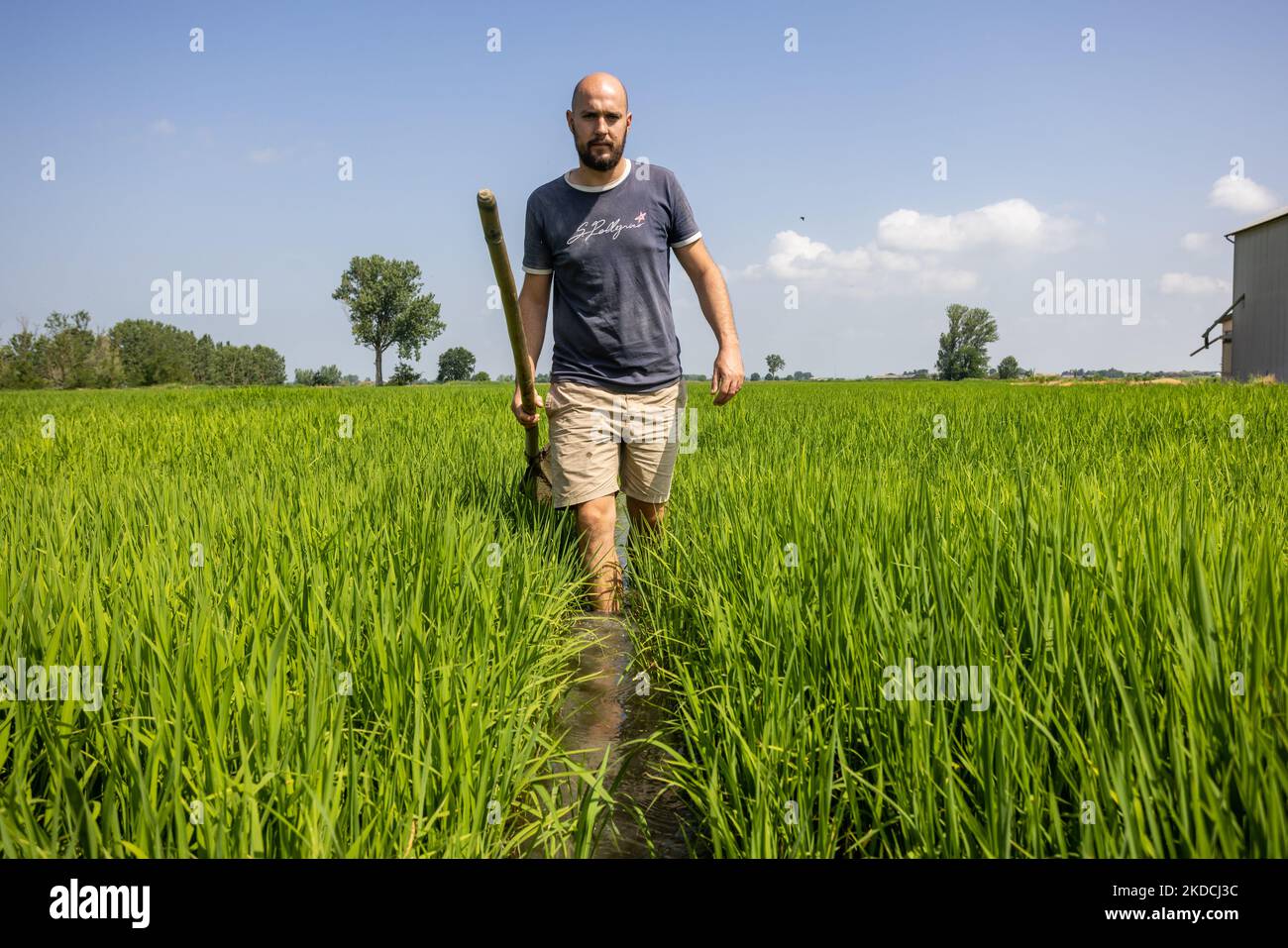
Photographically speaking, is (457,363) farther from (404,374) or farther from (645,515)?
(645,515)

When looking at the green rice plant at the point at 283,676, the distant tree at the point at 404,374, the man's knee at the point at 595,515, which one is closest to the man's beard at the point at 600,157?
the man's knee at the point at 595,515

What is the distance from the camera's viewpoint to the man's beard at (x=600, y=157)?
3053 mm

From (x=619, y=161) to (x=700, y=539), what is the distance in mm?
1560

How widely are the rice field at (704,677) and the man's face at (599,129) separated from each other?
1.44m

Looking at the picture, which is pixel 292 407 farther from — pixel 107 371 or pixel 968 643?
pixel 107 371

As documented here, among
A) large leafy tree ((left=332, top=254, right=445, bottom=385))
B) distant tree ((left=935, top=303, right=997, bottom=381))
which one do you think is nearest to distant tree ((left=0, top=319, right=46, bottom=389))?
large leafy tree ((left=332, top=254, right=445, bottom=385))

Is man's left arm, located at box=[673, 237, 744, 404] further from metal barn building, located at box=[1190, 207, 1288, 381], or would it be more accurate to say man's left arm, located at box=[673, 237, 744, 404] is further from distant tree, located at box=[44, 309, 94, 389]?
distant tree, located at box=[44, 309, 94, 389]

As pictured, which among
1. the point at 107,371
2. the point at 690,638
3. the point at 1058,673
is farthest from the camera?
the point at 107,371

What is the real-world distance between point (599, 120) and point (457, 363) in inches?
3523

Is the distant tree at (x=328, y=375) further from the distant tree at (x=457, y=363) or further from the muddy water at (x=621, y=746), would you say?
the muddy water at (x=621, y=746)

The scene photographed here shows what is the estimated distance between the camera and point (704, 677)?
89.2 inches

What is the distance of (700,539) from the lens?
3361mm

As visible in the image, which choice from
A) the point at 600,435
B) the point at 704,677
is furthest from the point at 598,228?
the point at 704,677
